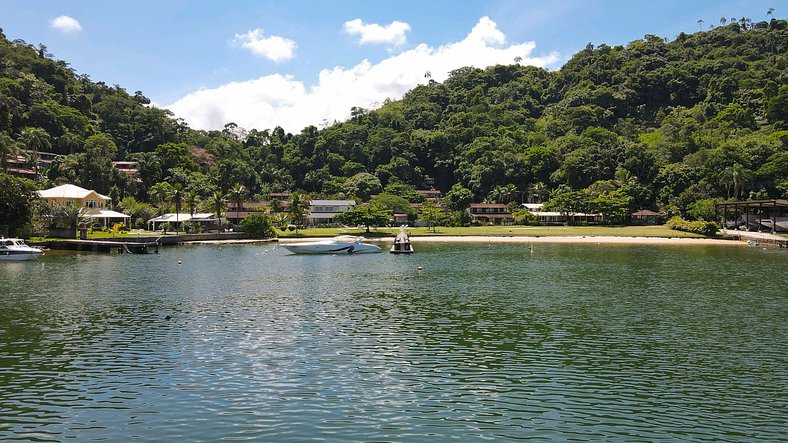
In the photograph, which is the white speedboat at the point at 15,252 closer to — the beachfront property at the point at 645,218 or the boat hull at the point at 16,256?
the boat hull at the point at 16,256

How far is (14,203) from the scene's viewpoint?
77.9 m

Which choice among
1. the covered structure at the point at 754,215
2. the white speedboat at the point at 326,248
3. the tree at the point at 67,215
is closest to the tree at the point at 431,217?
the white speedboat at the point at 326,248

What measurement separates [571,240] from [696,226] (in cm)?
2518

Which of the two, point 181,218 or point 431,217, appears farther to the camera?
point 431,217

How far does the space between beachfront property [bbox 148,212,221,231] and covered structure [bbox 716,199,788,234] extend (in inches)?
3893

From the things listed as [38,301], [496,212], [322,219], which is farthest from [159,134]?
[38,301]

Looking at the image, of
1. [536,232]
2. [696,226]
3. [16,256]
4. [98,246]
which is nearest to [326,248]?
[98,246]

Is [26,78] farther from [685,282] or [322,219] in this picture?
[685,282]

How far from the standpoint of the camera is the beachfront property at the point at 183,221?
113m

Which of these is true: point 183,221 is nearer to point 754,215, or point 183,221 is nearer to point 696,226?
point 696,226

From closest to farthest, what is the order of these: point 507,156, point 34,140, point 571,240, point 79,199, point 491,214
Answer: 1. point 79,199
2. point 571,240
3. point 34,140
4. point 491,214
5. point 507,156

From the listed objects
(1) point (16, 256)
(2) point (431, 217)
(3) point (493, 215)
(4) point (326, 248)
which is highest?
(3) point (493, 215)

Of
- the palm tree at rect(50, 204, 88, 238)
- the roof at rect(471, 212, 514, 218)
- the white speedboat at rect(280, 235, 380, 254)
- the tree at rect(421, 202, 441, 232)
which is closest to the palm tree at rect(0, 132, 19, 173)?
the palm tree at rect(50, 204, 88, 238)

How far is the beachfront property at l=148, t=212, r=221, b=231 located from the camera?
11288cm
